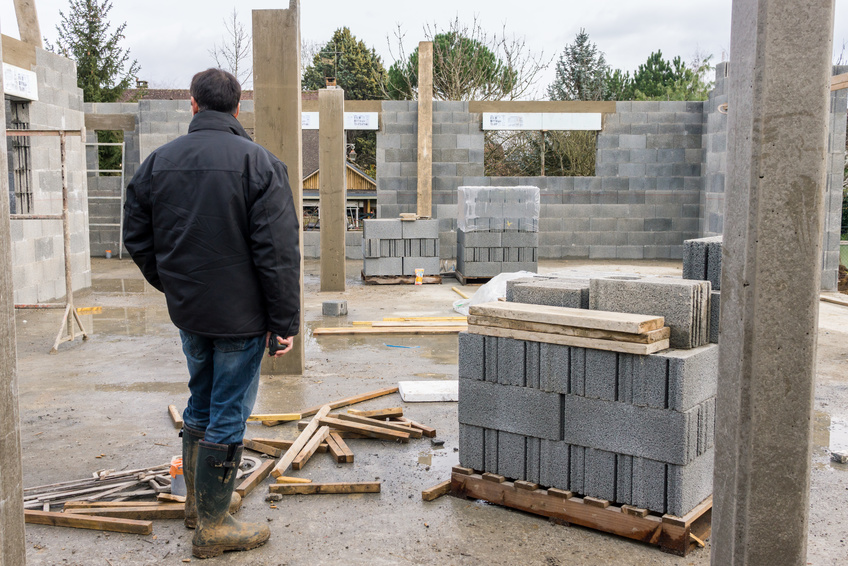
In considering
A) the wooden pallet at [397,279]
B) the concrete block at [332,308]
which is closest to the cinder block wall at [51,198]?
the concrete block at [332,308]

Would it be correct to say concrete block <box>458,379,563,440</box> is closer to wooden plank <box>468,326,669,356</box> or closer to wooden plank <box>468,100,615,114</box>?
wooden plank <box>468,326,669,356</box>

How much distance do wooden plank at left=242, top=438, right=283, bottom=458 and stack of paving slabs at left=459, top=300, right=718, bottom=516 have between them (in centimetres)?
130

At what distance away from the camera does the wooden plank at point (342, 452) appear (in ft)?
16.1

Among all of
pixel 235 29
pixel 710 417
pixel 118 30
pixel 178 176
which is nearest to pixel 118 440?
pixel 178 176

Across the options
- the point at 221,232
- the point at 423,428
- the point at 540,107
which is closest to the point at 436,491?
the point at 423,428

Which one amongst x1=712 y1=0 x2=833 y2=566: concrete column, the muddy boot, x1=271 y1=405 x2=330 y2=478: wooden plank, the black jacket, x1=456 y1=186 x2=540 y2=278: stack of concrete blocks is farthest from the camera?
x1=456 y1=186 x2=540 y2=278: stack of concrete blocks

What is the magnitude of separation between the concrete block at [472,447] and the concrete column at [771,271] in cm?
193

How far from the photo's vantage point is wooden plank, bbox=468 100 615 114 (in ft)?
55.9

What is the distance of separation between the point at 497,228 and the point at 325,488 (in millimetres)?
9617

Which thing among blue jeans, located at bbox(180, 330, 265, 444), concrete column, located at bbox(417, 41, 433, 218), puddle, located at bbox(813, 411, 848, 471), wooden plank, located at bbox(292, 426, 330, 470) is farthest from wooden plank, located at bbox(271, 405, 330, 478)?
concrete column, located at bbox(417, 41, 433, 218)

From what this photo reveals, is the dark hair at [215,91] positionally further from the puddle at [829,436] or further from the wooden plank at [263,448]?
the puddle at [829,436]

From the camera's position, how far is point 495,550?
3.72m

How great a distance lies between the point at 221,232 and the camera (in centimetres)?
344

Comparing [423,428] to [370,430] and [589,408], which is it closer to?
[370,430]
